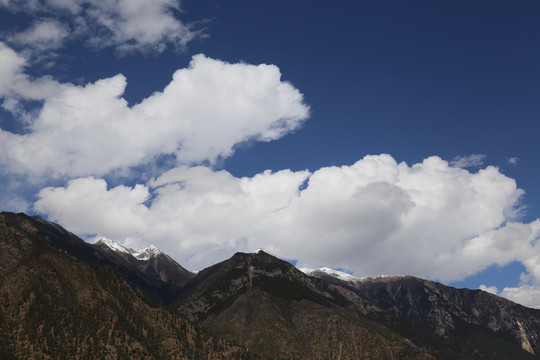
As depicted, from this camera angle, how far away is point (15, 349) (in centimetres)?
19462

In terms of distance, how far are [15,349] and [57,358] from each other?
17992 mm

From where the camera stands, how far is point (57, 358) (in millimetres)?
198500
